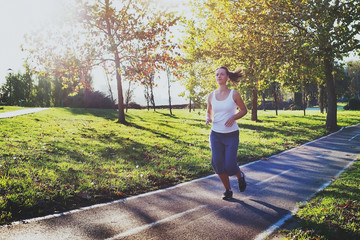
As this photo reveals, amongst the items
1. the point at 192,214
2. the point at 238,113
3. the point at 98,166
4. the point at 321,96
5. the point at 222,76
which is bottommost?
the point at 192,214

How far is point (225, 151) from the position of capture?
507 centimetres

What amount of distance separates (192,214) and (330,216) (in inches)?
83.6

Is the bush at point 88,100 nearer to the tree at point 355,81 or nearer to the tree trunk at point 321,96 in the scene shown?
the tree trunk at point 321,96

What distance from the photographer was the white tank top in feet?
15.9

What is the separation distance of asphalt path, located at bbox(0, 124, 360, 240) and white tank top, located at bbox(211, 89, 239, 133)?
140cm

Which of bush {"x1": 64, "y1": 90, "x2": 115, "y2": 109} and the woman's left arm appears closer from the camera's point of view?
the woman's left arm

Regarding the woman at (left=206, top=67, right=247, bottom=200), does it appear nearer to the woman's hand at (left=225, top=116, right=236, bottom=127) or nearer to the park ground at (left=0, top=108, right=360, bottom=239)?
the woman's hand at (left=225, top=116, right=236, bottom=127)

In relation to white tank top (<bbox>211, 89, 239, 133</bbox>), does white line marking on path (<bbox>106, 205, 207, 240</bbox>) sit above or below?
below

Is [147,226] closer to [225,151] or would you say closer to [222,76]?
[225,151]

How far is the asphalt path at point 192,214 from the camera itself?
12.8 ft

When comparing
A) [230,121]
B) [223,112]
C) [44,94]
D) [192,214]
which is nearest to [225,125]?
[230,121]

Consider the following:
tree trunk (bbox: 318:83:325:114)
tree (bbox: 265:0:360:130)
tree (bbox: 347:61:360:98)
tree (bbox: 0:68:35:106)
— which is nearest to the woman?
tree (bbox: 265:0:360:130)

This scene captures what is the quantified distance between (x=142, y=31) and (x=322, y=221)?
13626mm

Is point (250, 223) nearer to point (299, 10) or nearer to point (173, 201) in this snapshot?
point (173, 201)
